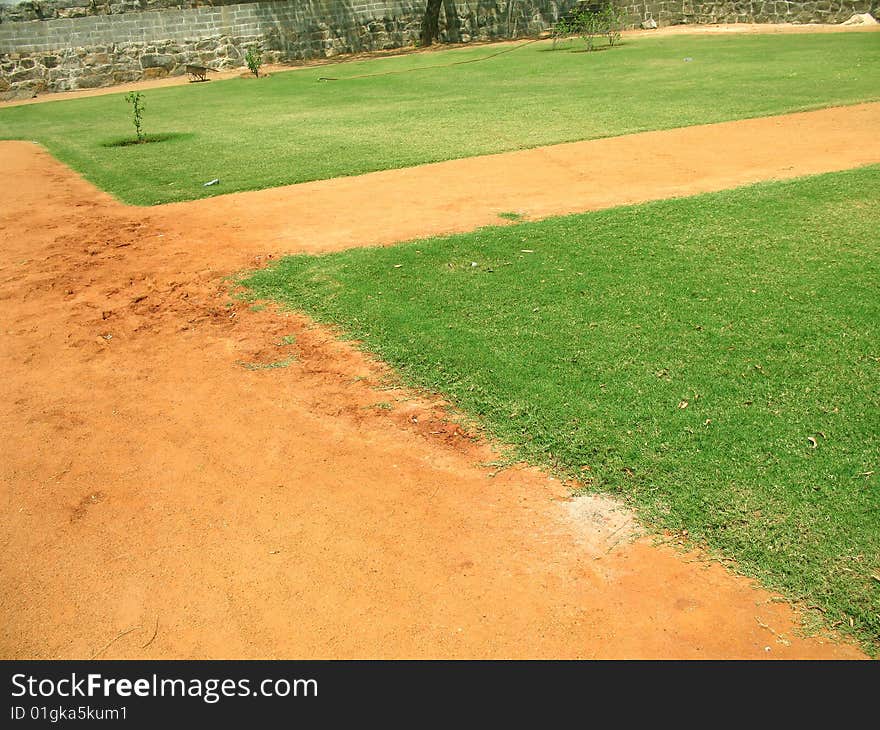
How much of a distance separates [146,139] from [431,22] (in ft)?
57.2

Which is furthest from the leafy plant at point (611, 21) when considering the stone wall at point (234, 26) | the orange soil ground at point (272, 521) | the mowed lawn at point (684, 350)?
the orange soil ground at point (272, 521)

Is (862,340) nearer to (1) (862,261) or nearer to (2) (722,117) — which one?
(1) (862,261)

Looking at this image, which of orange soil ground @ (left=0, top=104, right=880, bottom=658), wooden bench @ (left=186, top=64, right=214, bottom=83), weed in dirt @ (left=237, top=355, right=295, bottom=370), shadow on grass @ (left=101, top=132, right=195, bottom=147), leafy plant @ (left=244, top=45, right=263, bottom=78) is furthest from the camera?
wooden bench @ (left=186, top=64, right=214, bottom=83)

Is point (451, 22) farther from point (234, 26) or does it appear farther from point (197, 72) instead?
point (197, 72)

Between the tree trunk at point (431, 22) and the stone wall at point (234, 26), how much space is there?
11.4 inches

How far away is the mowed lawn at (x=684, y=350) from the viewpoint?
3232mm

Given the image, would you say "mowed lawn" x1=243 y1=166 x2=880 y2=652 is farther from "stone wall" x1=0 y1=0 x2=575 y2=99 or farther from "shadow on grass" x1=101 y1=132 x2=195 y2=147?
"stone wall" x1=0 y1=0 x2=575 y2=99

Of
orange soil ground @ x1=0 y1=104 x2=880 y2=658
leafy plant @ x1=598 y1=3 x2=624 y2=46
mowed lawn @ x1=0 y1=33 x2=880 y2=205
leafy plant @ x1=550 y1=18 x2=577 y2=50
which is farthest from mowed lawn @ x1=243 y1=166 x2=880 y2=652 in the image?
leafy plant @ x1=550 y1=18 x2=577 y2=50

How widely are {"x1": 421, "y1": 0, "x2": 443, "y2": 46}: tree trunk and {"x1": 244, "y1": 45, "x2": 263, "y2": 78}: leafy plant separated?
6.00 m

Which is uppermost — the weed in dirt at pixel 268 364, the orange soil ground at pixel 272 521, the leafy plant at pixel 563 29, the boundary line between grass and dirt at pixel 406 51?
the leafy plant at pixel 563 29

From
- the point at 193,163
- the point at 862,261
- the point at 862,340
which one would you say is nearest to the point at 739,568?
the point at 862,340

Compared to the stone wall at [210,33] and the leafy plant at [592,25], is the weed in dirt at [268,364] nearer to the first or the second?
the leafy plant at [592,25]

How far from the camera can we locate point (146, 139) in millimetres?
13977

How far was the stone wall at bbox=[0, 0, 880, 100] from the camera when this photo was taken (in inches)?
962
